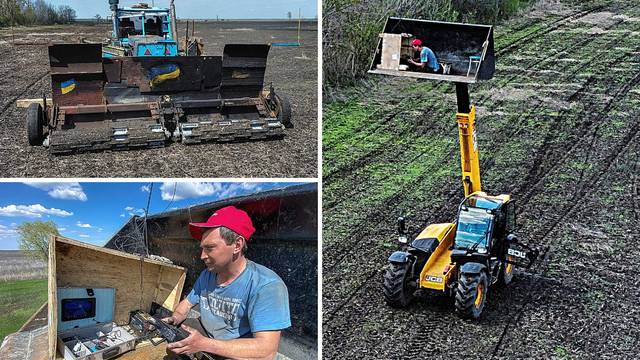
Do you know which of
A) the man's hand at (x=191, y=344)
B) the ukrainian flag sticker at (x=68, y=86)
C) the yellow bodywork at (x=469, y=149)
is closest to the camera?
the man's hand at (x=191, y=344)

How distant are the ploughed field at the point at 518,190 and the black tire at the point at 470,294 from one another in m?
0.16

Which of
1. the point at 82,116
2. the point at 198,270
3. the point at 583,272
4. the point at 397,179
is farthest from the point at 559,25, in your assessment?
the point at 198,270

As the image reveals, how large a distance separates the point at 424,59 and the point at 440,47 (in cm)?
35

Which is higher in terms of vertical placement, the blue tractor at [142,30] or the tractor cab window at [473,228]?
the blue tractor at [142,30]

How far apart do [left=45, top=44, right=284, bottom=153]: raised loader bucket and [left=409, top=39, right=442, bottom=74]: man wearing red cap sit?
355 cm

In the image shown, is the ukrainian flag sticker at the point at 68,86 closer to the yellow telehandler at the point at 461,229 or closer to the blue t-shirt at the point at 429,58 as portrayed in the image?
the yellow telehandler at the point at 461,229

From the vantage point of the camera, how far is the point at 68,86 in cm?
1081

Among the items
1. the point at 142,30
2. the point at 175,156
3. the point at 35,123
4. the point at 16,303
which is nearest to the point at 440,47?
the point at 175,156

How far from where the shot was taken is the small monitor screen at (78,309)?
4918mm

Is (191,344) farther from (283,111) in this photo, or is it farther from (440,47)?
(283,111)

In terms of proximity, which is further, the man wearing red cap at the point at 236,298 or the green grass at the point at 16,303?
the green grass at the point at 16,303

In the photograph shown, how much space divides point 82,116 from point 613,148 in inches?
342

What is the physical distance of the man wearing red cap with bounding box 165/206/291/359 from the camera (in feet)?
12.7

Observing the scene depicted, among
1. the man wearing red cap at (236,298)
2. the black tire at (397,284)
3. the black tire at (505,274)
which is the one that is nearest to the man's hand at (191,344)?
the man wearing red cap at (236,298)
